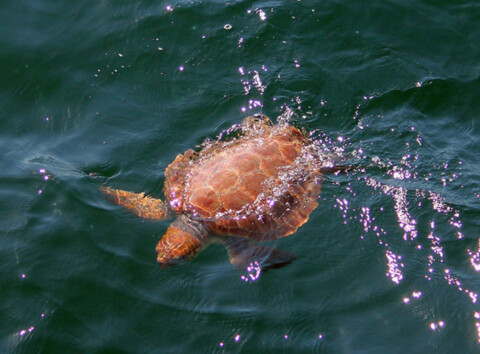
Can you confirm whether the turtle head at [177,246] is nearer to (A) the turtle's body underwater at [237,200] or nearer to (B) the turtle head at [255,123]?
(A) the turtle's body underwater at [237,200]

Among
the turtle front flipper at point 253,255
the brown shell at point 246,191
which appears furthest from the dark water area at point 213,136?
the brown shell at point 246,191

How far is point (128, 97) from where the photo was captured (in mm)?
6844

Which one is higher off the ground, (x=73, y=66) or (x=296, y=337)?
(x=73, y=66)

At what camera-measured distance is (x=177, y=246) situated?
17.0 ft

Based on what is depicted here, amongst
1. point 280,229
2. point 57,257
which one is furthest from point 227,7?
point 57,257

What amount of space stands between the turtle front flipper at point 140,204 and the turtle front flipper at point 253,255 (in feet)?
2.67

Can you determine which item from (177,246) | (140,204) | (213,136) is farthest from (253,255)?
(213,136)

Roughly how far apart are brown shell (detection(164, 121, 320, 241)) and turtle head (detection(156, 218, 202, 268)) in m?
Answer: 0.24

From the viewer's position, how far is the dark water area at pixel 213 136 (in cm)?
481

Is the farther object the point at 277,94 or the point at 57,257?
the point at 277,94

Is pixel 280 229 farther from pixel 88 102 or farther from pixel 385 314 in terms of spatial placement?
pixel 88 102

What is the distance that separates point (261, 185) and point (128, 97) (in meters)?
2.49

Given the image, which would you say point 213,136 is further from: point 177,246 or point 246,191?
point 177,246

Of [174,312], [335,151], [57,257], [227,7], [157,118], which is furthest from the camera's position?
[227,7]
